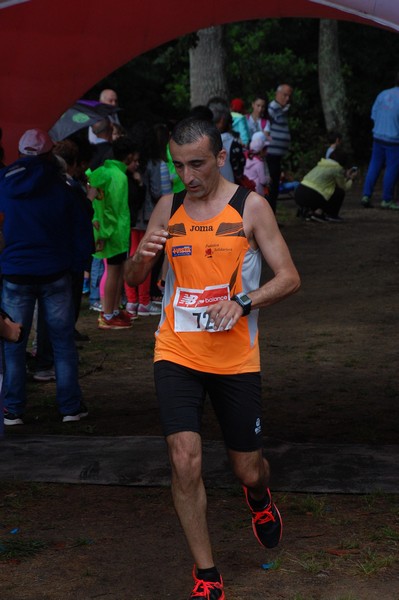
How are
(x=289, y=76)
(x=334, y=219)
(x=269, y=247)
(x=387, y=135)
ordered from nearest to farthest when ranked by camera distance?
1. (x=269, y=247)
2. (x=334, y=219)
3. (x=387, y=135)
4. (x=289, y=76)

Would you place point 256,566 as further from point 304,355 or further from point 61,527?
point 304,355

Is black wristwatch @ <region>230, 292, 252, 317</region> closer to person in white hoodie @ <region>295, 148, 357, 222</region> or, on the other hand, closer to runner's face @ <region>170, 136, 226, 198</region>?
runner's face @ <region>170, 136, 226, 198</region>

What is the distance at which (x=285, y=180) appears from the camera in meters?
26.3

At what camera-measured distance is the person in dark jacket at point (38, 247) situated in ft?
27.8

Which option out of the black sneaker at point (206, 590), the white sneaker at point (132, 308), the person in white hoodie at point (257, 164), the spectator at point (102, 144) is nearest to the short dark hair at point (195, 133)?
the black sneaker at point (206, 590)

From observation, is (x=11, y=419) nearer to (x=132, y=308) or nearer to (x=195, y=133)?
(x=195, y=133)

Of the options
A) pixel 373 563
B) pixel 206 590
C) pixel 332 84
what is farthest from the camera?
pixel 332 84

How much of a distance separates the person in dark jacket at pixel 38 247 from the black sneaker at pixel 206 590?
3.85 metres

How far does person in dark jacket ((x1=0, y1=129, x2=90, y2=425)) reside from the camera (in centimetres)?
848

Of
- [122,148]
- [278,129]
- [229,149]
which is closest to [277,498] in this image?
[122,148]

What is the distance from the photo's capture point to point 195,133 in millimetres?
5402

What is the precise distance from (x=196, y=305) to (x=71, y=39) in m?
5.57

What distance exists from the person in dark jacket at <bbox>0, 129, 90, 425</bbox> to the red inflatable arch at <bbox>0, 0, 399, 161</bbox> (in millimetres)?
1619

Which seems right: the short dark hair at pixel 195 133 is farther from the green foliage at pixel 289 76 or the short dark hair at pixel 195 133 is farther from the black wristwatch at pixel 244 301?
the green foliage at pixel 289 76
